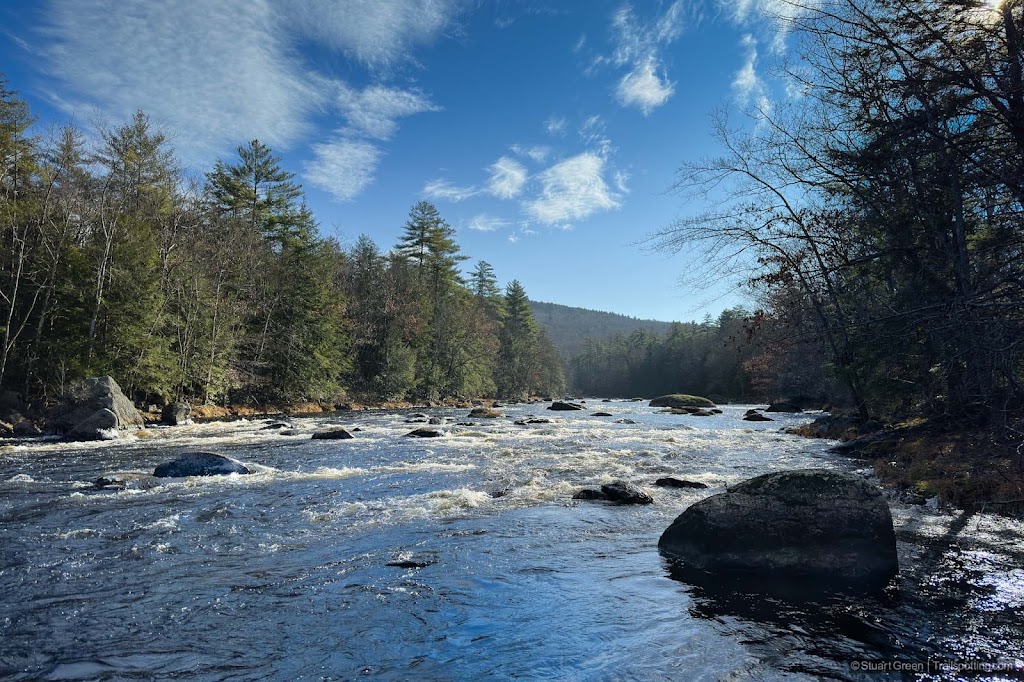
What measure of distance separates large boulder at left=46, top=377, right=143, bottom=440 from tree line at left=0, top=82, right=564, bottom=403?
3891 millimetres

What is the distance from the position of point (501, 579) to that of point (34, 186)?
28.1 m

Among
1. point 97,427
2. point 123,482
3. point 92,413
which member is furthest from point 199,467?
point 92,413

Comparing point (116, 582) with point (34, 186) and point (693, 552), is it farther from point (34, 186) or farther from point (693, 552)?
point (34, 186)

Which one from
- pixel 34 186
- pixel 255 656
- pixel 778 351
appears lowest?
pixel 255 656

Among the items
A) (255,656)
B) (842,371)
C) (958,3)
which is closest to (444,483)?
(255,656)

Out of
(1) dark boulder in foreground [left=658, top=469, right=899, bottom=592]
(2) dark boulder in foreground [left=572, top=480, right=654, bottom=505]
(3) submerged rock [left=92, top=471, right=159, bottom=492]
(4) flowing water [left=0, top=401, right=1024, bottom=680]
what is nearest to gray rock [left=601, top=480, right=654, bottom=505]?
(2) dark boulder in foreground [left=572, top=480, right=654, bottom=505]

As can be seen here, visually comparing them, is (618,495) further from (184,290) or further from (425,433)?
(184,290)

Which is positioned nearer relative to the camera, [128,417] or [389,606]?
[389,606]

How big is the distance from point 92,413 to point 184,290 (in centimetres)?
1057

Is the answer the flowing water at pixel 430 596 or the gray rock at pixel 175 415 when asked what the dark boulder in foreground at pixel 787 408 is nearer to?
the flowing water at pixel 430 596

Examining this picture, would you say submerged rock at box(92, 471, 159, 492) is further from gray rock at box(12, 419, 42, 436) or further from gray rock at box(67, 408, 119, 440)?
gray rock at box(12, 419, 42, 436)

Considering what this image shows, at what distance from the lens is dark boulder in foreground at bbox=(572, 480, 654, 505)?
329 inches

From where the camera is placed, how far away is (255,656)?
3.63 m

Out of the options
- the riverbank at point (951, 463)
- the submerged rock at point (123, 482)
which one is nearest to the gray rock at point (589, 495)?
the riverbank at point (951, 463)
